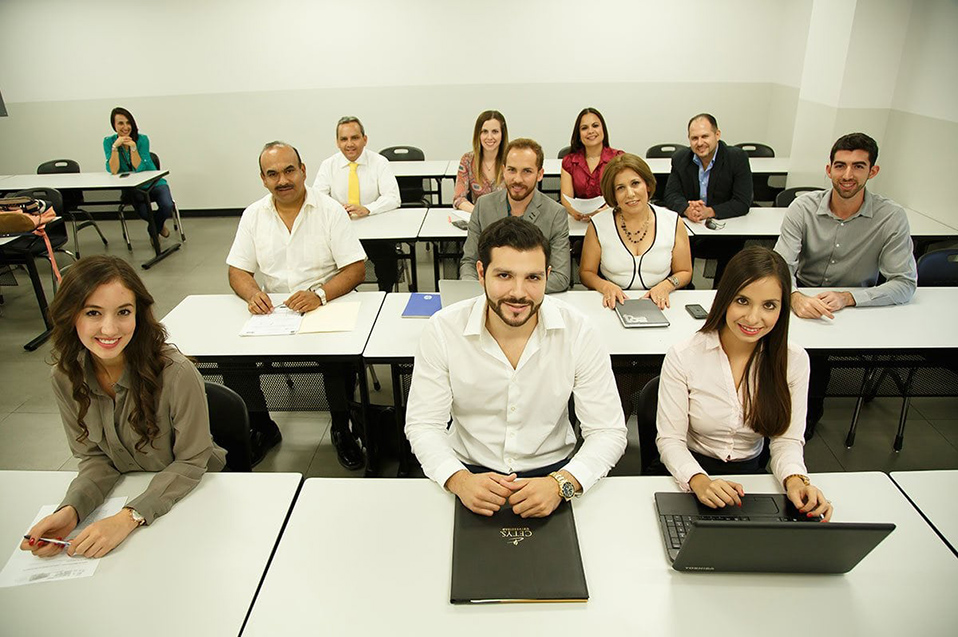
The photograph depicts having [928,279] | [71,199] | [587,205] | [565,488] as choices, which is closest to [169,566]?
[565,488]

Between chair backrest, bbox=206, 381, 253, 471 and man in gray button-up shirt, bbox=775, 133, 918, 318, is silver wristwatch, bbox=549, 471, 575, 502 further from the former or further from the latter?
man in gray button-up shirt, bbox=775, 133, 918, 318

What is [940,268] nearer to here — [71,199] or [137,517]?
[137,517]

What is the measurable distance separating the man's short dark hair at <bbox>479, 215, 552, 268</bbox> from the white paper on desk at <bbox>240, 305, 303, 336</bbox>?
1113 millimetres

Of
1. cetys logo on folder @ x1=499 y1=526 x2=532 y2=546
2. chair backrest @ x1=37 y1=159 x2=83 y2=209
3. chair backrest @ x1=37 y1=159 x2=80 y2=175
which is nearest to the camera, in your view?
cetys logo on folder @ x1=499 y1=526 x2=532 y2=546

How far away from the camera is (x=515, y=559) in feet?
4.28

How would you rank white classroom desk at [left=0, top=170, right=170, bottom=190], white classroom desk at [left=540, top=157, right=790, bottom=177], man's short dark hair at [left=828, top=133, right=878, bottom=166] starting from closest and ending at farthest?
man's short dark hair at [left=828, top=133, right=878, bottom=166], white classroom desk at [left=540, top=157, right=790, bottom=177], white classroom desk at [left=0, top=170, right=170, bottom=190]

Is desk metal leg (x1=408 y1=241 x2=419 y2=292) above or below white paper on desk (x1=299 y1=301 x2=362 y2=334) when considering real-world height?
below

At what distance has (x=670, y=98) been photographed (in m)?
6.18

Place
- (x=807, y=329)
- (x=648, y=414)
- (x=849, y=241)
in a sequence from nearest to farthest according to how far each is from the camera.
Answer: (x=648, y=414) → (x=807, y=329) → (x=849, y=241)

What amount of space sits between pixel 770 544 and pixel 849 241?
2109mm

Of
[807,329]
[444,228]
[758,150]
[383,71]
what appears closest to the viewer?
[807,329]

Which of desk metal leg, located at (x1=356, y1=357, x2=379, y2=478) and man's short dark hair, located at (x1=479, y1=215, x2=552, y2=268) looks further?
desk metal leg, located at (x1=356, y1=357, x2=379, y2=478)

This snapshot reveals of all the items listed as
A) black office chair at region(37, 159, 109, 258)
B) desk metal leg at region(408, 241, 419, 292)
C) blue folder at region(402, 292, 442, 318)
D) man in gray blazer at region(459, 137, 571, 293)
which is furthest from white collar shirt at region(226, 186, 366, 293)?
black office chair at region(37, 159, 109, 258)

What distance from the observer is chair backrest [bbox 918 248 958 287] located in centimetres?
283
